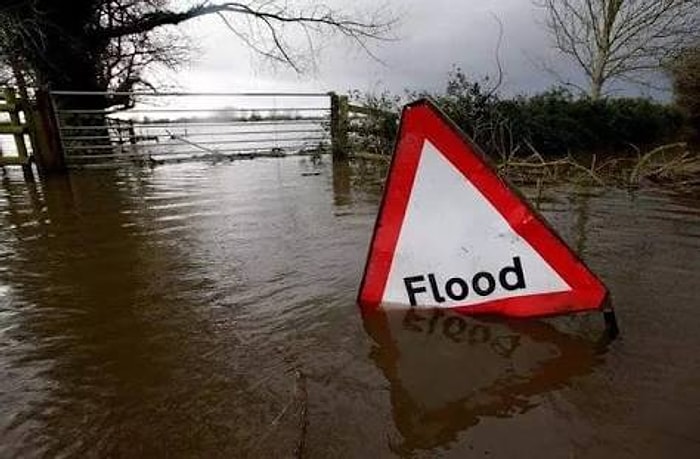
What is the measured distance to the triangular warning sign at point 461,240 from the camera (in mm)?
2000

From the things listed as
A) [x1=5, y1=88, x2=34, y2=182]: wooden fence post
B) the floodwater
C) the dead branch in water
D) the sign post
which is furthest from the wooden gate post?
the dead branch in water

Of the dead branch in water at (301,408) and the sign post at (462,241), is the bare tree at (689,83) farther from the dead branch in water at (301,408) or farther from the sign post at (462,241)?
the dead branch in water at (301,408)

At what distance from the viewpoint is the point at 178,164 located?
992cm

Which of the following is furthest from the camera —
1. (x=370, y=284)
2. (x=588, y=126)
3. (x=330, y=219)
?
(x=588, y=126)

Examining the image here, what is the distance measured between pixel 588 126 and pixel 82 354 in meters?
13.8

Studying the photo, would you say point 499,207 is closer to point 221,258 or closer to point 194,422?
point 194,422

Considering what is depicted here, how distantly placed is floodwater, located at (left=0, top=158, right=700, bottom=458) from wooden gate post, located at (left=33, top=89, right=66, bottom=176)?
5.13 m

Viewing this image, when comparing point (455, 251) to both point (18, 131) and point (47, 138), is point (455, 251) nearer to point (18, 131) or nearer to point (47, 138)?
point (47, 138)

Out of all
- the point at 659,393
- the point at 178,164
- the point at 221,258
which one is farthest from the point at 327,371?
the point at 178,164

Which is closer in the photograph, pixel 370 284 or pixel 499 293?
pixel 499 293

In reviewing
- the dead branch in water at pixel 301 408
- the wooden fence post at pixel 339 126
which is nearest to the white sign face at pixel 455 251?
the dead branch in water at pixel 301 408

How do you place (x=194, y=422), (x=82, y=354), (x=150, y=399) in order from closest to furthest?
(x=194, y=422) → (x=150, y=399) → (x=82, y=354)

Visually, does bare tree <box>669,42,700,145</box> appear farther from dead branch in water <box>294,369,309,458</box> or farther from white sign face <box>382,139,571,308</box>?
dead branch in water <box>294,369,309,458</box>

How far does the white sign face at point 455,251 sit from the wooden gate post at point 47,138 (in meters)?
7.67
